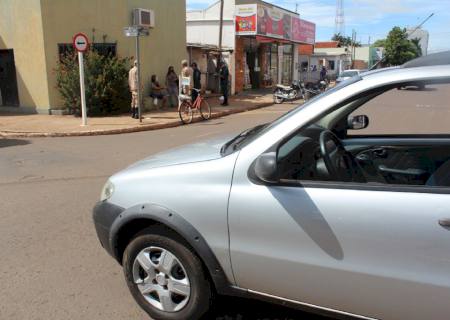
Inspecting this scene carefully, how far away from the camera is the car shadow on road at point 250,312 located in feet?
10.6

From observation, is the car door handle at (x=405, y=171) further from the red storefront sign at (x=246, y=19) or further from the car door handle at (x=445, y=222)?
the red storefront sign at (x=246, y=19)

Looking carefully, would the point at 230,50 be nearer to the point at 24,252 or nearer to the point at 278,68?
the point at 278,68

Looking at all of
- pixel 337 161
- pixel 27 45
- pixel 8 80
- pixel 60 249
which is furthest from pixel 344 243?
pixel 8 80

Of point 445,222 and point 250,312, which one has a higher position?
point 445,222

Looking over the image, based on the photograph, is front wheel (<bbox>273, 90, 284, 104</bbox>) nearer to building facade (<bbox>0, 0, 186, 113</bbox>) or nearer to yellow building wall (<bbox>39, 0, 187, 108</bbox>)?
yellow building wall (<bbox>39, 0, 187, 108</bbox>)

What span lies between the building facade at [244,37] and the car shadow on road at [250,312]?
19999 millimetres

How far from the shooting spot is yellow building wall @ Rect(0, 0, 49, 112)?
1566cm

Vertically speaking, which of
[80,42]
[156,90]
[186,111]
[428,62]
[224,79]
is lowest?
[186,111]

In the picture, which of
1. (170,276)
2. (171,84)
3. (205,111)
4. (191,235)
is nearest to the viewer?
(191,235)

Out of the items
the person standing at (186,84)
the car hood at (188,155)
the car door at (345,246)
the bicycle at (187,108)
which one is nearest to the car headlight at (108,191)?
the car hood at (188,155)

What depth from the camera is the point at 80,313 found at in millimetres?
3389

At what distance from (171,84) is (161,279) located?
15.7 metres

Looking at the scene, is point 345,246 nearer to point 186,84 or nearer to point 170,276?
point 170,276

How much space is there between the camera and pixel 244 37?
27.2m
